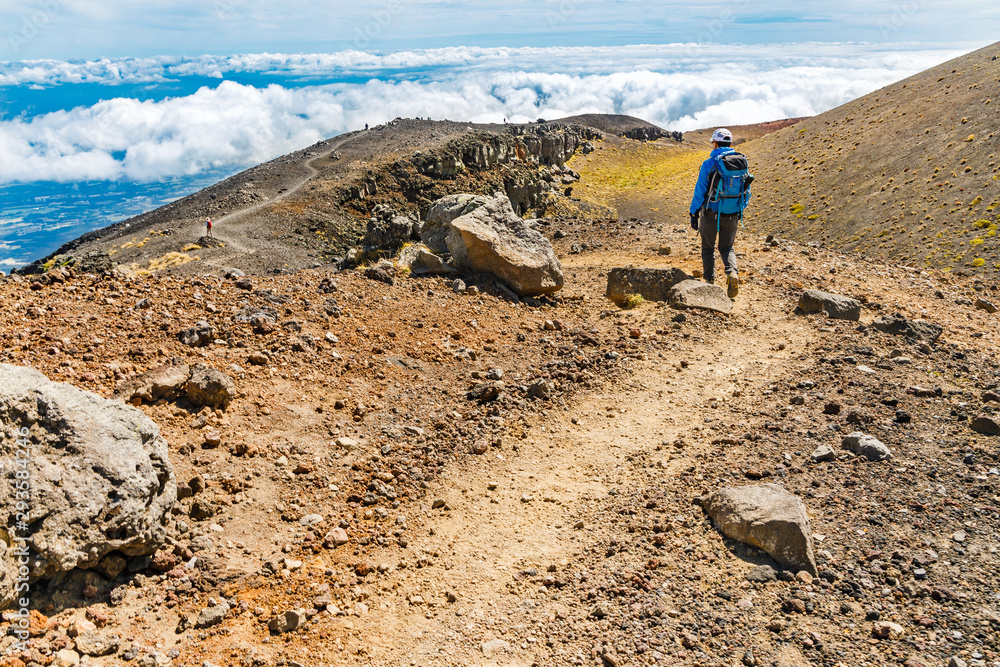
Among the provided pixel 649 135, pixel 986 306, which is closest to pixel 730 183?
pixel 986 306

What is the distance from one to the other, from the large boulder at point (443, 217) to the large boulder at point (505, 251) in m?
1.56

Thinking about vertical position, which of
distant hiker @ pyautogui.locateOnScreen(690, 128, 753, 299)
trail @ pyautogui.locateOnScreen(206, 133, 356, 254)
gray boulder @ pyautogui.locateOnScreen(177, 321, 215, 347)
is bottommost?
trail @ pyautogui.locateOnScreen(206, 133, 356, 254)

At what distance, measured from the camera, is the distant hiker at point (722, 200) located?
13.7 metres

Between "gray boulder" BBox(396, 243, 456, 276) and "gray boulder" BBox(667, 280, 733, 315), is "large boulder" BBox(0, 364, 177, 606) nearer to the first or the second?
"gray boulder" BBox(396, 243, 456, 276)

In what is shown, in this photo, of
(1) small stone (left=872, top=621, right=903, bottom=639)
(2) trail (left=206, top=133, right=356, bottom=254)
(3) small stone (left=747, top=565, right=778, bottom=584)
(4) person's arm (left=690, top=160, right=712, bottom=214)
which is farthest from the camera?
(2) trail (left=206, top=133, right=356, bottom=254)

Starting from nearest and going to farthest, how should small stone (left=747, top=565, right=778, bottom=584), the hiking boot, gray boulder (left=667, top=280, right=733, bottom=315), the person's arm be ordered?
small stone (left=747, top=565, right=778, bottom=584), gray boulder (left=667, top=280, right=733, bottom=315), the hiking boot, the person's arm

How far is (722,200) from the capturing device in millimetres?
14125

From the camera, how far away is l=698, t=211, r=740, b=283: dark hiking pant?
14.4m

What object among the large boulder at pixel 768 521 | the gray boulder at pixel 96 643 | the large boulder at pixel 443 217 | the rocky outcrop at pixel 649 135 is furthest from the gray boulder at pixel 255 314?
the rocky outcrop at pixel 649 135

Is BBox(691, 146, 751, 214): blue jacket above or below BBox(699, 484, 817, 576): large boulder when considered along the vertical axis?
above

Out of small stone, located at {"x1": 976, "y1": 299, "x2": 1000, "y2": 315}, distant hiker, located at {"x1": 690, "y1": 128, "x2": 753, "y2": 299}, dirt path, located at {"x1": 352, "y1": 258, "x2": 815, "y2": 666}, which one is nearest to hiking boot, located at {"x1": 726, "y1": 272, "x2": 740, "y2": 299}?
distant hiker, located at {"x1": 690, "y1": 128, "x2": 753, "y2": 299}

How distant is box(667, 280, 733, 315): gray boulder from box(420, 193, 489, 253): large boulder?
5.55 metres

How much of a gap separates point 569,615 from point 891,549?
3137mm

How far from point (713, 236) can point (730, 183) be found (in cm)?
133
